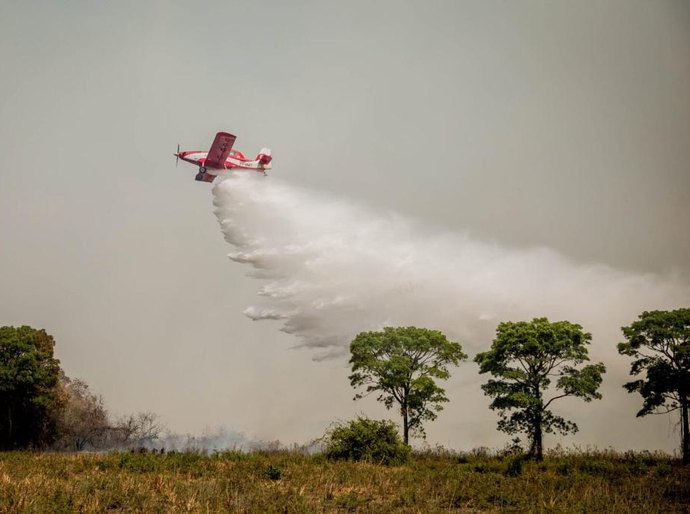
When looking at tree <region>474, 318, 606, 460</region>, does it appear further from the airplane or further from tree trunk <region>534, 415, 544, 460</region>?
the airplane

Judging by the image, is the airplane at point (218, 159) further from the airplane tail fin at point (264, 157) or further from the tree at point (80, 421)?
the tree at point (80, 421)

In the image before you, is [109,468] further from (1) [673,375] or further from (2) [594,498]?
A: (1) [673,375]

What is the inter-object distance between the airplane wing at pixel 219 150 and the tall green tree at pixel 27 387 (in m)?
22.9

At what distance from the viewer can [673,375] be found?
130 ft

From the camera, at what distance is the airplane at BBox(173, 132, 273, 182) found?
4869 centimetres

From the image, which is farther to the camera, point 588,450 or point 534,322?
point 534,322

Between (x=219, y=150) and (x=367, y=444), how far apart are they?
29129 millimetres

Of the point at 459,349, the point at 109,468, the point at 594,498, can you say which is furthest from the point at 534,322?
the point at 109,468

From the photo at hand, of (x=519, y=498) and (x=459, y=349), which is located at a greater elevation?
(x=459, y=349)

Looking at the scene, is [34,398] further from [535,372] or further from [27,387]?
[535,372]

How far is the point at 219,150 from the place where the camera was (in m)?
49.6

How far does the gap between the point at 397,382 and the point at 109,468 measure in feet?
84.3

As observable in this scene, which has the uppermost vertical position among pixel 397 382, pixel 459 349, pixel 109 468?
pixel 459 349

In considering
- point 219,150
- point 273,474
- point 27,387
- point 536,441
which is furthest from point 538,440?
point 27,387
